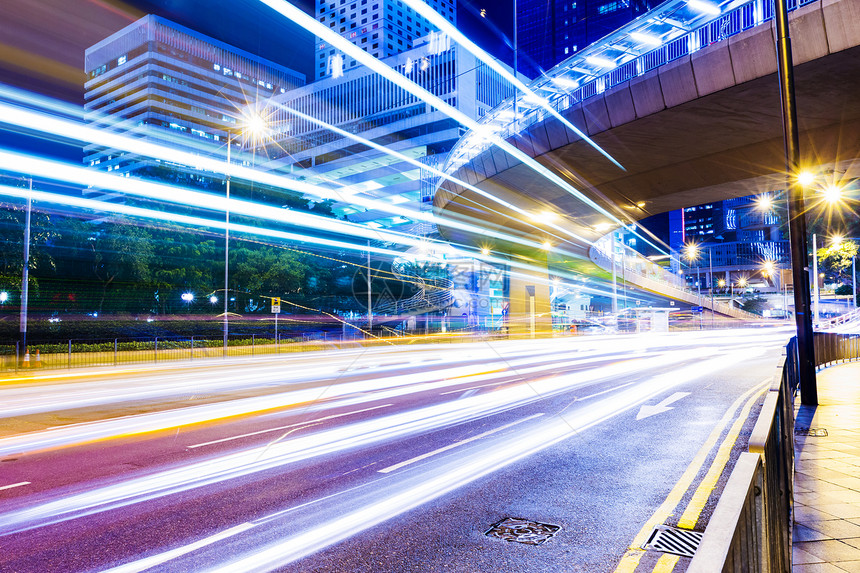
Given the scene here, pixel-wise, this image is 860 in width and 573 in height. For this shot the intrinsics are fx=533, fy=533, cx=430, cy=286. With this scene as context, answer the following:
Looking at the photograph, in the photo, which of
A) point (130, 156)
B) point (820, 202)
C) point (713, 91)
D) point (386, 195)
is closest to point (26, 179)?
point (713, 91)

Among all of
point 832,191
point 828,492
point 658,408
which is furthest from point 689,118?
point 828,492

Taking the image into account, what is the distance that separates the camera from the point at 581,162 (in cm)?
2136

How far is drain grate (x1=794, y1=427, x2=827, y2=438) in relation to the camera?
27.4 feet

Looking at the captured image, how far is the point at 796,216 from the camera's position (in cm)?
1073

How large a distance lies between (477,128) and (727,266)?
126 m

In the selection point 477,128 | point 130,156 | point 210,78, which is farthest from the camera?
point 210,78

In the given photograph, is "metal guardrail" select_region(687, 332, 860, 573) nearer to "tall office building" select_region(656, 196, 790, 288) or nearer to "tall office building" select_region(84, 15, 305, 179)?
"tall office building" select_region(84, 15, 305, 179)

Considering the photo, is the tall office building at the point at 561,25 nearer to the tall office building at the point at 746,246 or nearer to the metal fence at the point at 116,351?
the tall office building at the point at 746,246

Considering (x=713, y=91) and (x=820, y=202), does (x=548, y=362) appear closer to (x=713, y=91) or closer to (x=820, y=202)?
(x=713, y=91)

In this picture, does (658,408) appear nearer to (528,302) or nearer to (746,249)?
(528,302)

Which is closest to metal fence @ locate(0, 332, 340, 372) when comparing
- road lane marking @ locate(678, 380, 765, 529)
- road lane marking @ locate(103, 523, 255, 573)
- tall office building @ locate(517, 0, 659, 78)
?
road lane marking @ locate(103, 523, 255, 573)

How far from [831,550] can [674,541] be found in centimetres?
117

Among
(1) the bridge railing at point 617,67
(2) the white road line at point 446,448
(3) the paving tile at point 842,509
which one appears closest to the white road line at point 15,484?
(2) the white road line at point 446,448

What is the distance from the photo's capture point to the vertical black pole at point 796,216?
1051 cm
